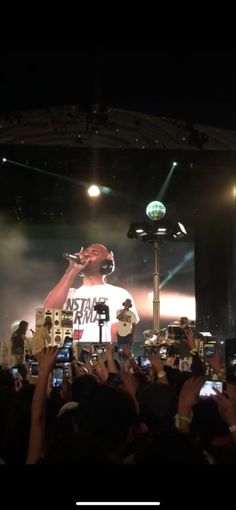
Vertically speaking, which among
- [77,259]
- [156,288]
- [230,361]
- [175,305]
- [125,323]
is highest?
[77,259]

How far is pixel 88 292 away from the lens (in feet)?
51.6

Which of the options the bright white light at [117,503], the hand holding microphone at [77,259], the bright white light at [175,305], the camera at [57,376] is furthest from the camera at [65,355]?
the hand holding microphone at [77,259]

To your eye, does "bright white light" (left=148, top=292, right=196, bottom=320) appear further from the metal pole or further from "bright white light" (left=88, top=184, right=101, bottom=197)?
"bright white light" (left=88, top=184, right=101, bottom=197)

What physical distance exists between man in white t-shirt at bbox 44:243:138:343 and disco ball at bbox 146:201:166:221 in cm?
192

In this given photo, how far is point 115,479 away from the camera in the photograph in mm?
1393

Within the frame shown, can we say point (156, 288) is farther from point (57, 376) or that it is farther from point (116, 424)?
point (116, 424)

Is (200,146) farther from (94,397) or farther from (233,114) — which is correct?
(94,397)

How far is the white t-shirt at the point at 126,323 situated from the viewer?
45.2 ft

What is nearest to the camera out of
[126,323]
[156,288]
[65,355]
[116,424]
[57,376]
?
[116,424]

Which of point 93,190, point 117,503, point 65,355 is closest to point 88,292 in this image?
point 93,190

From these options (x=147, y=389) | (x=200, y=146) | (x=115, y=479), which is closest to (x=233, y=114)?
(x=147, y=389)

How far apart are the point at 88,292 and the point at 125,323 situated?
2026mm

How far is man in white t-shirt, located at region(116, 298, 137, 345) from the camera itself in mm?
13562

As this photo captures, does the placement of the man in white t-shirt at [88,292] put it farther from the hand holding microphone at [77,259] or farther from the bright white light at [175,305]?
the bright white light at [175,305]
